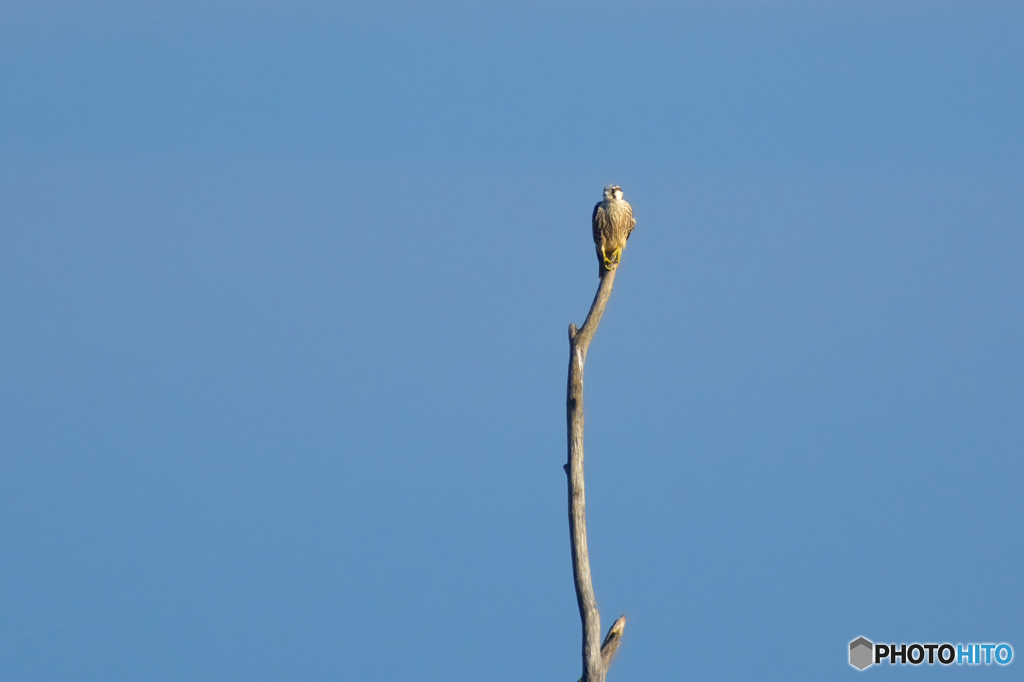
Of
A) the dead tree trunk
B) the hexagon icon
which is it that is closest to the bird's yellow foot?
the dead tree trunk

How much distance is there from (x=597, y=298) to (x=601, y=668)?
3.70 metres

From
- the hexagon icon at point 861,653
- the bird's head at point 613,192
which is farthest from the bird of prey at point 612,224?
the hexagon icon at point 861,653

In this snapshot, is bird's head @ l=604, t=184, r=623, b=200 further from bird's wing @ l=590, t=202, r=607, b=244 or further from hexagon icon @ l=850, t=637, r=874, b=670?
hexagon icon @ l=850, t=637, r=874, b=670

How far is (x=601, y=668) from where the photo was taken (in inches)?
517

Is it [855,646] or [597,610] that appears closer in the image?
[597,610]

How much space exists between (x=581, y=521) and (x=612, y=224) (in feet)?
11.6

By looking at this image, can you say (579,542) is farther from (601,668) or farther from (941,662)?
(941,662)

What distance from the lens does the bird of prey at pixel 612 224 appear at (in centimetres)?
1449

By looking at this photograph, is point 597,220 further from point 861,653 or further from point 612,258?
point 861,653

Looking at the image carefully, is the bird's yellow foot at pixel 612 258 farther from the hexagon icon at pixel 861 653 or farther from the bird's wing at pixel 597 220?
the hexagon icon at pixel 861 653

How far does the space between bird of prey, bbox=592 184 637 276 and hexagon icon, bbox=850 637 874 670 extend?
6.60m

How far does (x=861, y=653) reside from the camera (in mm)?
17438

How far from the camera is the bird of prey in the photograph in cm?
1449

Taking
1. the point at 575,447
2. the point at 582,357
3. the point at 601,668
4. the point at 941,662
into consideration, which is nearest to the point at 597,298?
the point at 582,357
